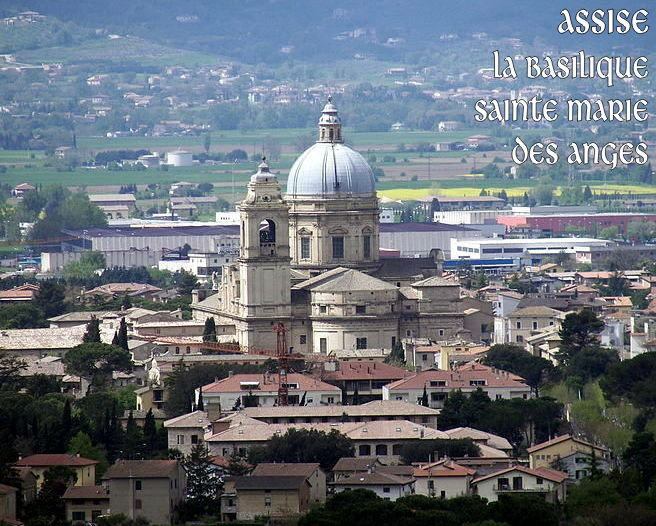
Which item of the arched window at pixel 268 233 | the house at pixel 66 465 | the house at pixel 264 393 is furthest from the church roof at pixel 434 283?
the house at pixel 66 465

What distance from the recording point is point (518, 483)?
186 ft

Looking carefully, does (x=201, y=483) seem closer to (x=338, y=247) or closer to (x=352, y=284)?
(x=352, y=284)

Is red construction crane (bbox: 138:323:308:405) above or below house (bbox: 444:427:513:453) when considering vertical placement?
above

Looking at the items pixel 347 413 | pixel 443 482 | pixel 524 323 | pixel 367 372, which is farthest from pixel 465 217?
pixel 443 482

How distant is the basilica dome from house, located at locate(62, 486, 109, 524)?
34.5 meters

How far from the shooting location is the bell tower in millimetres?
83438

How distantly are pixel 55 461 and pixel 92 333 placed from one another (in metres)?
25.5

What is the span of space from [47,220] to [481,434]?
10622cm

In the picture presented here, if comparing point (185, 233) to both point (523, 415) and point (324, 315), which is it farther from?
point (523, 415)

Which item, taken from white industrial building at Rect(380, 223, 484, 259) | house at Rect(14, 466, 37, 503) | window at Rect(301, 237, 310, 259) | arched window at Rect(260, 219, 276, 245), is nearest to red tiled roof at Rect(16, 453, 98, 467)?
house at Rect(14, 466, 37, 503)

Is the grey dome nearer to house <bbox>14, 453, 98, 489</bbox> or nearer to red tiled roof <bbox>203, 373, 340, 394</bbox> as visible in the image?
red tiled roof <bbox>203, 373, 340, 394</bbox>

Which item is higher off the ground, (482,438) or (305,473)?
(482,438)

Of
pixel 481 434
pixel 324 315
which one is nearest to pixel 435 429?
pixel 481 434

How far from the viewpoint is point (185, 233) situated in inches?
6137
